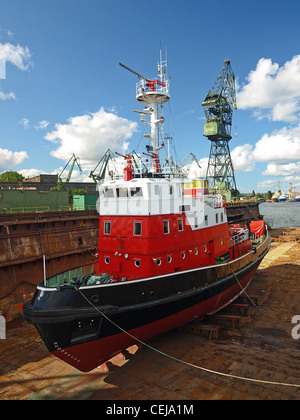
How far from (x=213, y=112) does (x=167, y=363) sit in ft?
185

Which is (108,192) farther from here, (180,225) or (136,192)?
(180,225)

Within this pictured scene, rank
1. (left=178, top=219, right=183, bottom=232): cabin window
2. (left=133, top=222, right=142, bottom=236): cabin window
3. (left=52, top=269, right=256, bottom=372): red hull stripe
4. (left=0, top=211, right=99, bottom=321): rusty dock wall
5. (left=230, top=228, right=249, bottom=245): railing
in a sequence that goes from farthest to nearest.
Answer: (left=230, top=228, right=249, bottom=245): railing, (left=0, top=211, right=99, bottom=321): rusty dock wall, (left=178, top=219, right=183, bottom=232): cabin window, (left=133, top=222, right=142, bottom=236): cabin window, (left=52, top=269, right=256, bottom=372): red hull stripe

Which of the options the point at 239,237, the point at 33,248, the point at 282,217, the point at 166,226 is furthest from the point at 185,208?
the point at 282,217

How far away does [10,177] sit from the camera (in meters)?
63.0

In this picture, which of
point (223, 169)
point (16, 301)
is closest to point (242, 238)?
point (16, 301)

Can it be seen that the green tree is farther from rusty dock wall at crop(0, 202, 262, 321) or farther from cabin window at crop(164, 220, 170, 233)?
cabin window at crop(164, 220, 170, 233)

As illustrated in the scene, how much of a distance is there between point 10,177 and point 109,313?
63.7 meters

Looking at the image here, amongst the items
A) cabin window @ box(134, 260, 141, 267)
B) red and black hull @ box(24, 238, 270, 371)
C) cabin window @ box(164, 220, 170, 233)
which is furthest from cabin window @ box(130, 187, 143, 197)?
red and black hull @ box(24, 238, 270, 371)

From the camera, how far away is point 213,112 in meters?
57.7

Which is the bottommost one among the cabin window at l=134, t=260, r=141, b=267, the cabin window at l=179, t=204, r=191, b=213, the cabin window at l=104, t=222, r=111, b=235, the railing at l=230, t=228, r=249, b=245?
the cabin window at l=134, t=260, r=141, b=267

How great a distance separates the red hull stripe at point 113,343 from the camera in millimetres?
8348

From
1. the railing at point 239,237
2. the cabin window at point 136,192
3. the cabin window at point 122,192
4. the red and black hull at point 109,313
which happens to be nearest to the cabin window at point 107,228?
the cabin window at point 122,192

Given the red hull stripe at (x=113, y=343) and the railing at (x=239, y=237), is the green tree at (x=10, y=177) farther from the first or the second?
the red hull stripe at (x=113, y=343)

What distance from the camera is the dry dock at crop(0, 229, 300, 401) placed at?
8.20 metres
